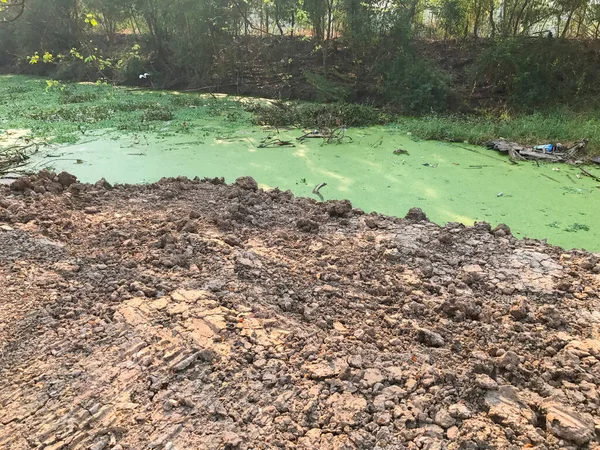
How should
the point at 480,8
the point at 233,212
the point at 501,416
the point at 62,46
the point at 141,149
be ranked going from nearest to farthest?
the point at 501,416 → the point at 233,212 → the point at 141,149 → the point at 480,8 → the point at 62,46

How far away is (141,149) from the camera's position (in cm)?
615

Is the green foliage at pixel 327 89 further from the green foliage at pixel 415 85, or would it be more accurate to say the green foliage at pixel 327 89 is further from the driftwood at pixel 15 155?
the driftwood at pixel 15 155

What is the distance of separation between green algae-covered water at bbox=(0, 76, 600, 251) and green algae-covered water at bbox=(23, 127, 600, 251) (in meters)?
0.01

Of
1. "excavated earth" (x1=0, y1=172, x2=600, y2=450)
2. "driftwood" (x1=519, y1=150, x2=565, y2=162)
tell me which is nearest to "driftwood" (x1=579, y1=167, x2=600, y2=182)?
"driftwood" (x1=519, y1=150, x2=565, y2=162)

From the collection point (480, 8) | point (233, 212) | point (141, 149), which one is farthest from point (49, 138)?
point (480, 8)

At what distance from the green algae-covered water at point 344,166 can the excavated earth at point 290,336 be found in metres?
0.92

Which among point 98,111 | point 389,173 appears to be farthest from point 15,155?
point 389,173

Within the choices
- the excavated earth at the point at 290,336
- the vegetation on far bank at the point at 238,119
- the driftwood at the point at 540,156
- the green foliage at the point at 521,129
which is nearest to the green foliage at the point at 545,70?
the vegetation on far bank at the point at 238,119

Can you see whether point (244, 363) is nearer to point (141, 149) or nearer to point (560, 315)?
point (560, 315)

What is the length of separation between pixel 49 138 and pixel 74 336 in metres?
5.59

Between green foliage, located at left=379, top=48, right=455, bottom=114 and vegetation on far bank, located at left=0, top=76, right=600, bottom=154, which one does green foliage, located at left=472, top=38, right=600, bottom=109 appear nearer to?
vegetation on far bank, located at left=0, top=76, right=600, bottom=154

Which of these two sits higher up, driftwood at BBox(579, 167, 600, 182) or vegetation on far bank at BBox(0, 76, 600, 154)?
vegetation on far bank at BBox(0, 76, 600, 154)

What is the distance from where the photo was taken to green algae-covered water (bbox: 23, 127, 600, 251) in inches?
165

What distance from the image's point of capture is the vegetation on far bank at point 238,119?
6887 mm
